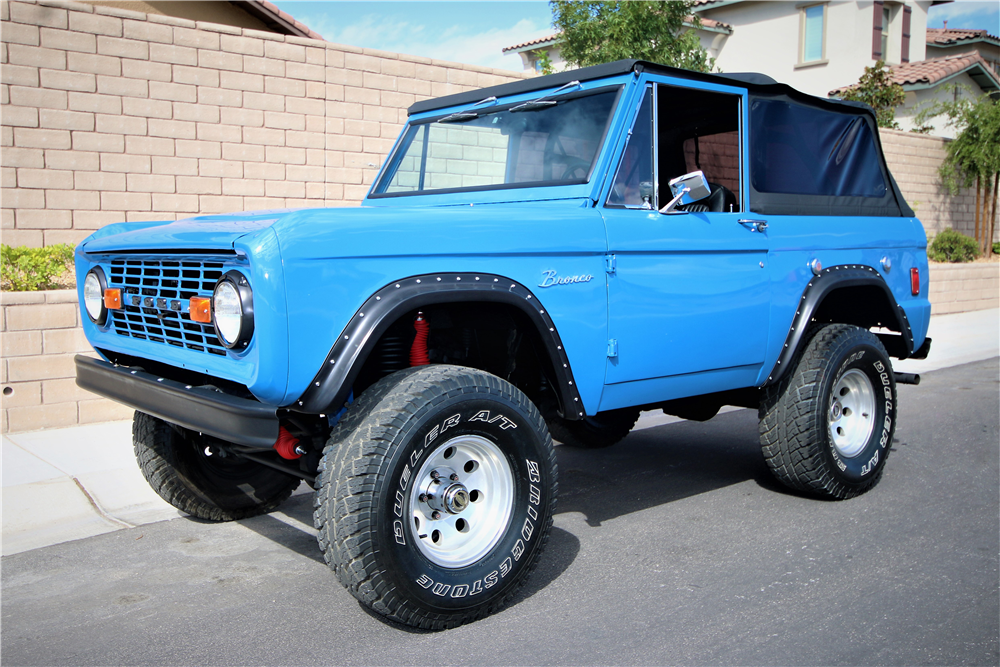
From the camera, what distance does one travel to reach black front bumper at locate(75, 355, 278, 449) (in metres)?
2.85

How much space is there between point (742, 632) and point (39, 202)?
6.61m

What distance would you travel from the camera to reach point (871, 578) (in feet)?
12.0

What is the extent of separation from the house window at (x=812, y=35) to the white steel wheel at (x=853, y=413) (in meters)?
23.6

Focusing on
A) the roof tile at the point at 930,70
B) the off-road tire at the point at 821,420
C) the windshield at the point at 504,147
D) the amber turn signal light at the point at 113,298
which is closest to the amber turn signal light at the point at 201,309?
the amber turn signal light at the point at 113,298

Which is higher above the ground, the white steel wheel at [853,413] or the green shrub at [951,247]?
the green shrub at [951,247]

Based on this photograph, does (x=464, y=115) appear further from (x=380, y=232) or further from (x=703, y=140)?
(x=380, y=232)

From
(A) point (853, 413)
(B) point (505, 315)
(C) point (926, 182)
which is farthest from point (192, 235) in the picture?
(C) point (926, 182)

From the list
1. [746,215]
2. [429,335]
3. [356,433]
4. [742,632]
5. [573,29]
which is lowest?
[742,632]

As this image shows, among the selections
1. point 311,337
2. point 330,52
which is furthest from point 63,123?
point 311,337

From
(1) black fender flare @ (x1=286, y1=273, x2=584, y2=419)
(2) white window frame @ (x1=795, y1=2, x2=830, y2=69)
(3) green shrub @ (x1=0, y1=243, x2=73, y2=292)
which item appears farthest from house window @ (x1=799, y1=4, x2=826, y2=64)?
(1) black fender flare @ (x1=286, y1=273, x2=584, y2=419)

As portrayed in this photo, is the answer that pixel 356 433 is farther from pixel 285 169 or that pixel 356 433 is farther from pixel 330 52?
pixel 330 52

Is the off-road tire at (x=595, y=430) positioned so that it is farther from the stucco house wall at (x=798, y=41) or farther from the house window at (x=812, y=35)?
the house window at (x=812, y=35)

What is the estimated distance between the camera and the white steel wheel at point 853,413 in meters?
4.91

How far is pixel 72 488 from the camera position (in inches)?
195
